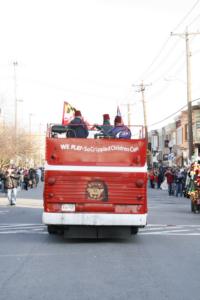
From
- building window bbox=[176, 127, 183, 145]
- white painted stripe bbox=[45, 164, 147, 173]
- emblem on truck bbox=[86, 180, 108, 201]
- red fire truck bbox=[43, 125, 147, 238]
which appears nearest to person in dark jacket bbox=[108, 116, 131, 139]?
red fire truck bbox=[43, 125, 147, 238]

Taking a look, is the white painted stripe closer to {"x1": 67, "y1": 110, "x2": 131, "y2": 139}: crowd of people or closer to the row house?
{"x1": 67, "y1": 110, "x2": 131, "y2": 139}: crowd of people

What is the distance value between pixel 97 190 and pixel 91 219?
679 millimetres

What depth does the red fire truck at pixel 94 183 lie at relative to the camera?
14281 mm

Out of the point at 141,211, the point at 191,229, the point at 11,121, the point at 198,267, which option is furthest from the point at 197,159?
the point at 11,121

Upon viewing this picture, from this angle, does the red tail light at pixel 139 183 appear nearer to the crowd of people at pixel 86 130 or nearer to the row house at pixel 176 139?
the crowd of people at pixel 86 130

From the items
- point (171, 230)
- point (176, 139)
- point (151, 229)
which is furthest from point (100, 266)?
point (176, 139)

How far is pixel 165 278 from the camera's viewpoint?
1002 centimetres

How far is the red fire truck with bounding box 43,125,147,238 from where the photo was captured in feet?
46.9

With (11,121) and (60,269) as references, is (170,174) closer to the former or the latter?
(60,269)

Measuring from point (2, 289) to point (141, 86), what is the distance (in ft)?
196

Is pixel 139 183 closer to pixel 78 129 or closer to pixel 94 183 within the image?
pixel 94 183

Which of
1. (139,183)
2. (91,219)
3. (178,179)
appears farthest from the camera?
(178,179)

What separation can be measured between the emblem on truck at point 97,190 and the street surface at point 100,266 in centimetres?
107

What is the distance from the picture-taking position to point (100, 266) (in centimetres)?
1110
